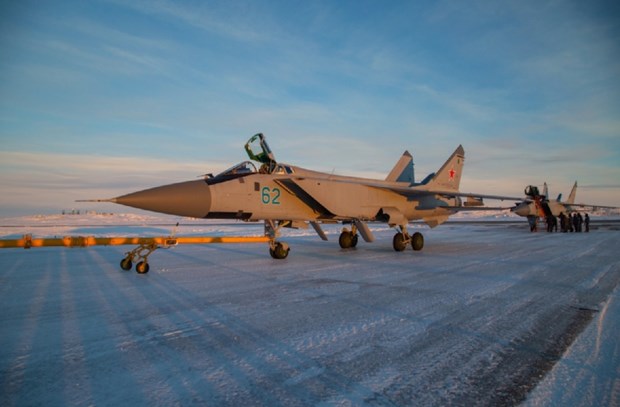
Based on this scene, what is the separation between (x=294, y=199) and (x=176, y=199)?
11.9 ft

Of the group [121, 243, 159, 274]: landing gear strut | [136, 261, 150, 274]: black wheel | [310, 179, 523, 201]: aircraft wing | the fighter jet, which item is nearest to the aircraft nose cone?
the fighter jet

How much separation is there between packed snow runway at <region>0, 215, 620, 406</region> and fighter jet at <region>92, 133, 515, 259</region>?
65.5 inches

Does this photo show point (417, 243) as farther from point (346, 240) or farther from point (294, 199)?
point (294, 199)

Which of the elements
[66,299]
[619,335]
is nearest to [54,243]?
[66,299]

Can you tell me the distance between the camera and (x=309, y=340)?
3480mm

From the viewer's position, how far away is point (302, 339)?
3.51 m

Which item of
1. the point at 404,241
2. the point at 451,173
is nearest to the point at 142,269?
the point at 404,241

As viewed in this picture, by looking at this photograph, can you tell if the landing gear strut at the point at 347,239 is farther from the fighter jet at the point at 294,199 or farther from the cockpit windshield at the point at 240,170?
the cockpit windshield at the point at 240,170

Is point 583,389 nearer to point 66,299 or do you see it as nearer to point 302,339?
point 302,339

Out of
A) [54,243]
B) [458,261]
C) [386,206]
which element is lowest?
[458,261]

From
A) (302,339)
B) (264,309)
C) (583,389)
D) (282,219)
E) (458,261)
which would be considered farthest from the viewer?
(282,219)

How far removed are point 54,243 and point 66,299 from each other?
2.77m

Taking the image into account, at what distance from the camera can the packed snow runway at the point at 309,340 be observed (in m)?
2.48

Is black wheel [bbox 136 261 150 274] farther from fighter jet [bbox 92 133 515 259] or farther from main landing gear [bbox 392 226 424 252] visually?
main landing gear [bbox 392 226 424 252]
